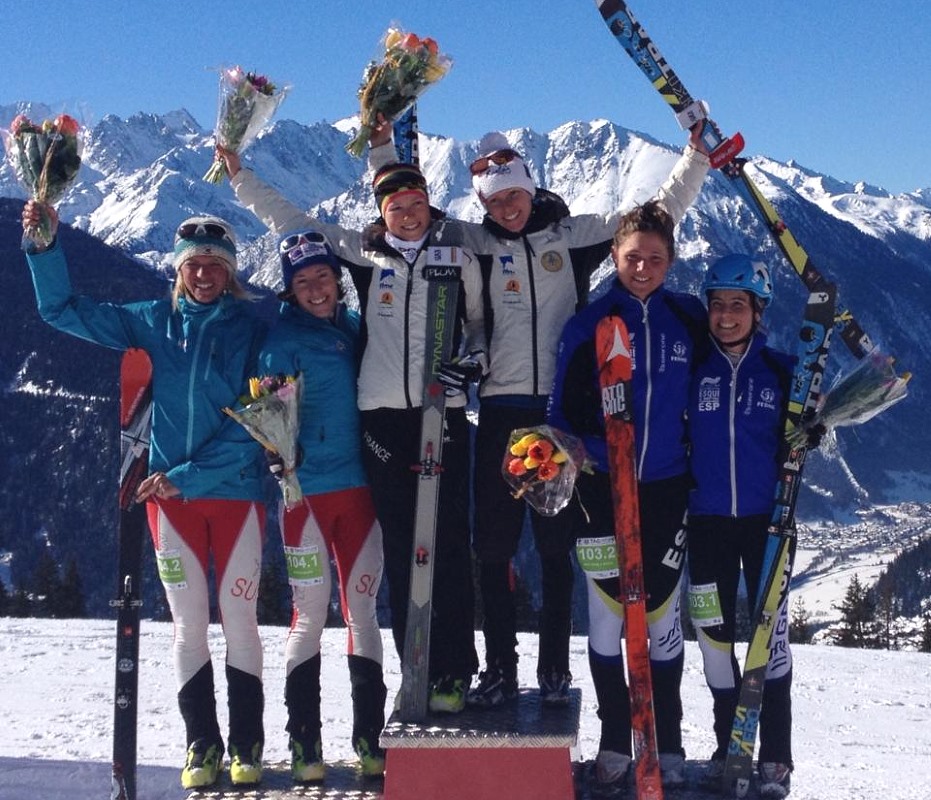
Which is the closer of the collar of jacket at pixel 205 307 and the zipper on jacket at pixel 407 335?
the zipper on jacket at pixel 407 335

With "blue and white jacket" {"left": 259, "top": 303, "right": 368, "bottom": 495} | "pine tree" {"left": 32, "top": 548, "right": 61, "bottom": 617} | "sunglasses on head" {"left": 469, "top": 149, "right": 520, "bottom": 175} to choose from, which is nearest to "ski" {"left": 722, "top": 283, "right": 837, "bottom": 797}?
"sunglasses on head" {"left": 469, "top": 149, "right": 520, "bottom": 175}

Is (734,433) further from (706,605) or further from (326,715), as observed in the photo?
(326,715)

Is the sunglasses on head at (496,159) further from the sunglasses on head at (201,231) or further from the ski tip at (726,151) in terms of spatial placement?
the sunglasses on head at (201,231)

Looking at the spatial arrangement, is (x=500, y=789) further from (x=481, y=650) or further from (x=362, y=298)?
(x=481, y=650)

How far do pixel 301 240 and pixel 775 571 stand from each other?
8.56 ft

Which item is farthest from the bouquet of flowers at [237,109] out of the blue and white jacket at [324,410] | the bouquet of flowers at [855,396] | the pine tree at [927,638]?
the pine tree at [927,638]

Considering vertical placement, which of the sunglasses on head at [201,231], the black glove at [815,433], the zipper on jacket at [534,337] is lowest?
the black glove at [815,433]

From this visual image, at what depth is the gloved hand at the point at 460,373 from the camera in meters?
4.36

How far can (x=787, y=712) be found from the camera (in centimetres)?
460

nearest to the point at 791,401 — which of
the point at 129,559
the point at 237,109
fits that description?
the point at 237,109

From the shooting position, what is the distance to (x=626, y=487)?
167 inches

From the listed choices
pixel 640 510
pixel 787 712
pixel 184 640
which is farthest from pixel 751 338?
pixel 184 640

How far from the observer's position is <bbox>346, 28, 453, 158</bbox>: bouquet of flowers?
490 centimetres

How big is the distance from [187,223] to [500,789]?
2888 millimetres
